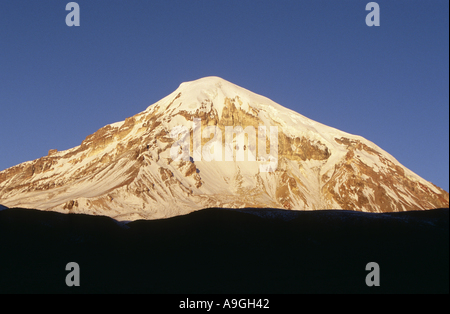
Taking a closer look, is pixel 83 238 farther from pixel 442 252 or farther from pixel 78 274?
pixel 442 252

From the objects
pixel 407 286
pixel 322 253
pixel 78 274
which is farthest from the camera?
pixel 322 253

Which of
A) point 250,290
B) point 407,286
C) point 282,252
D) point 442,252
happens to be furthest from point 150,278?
point 442,252
